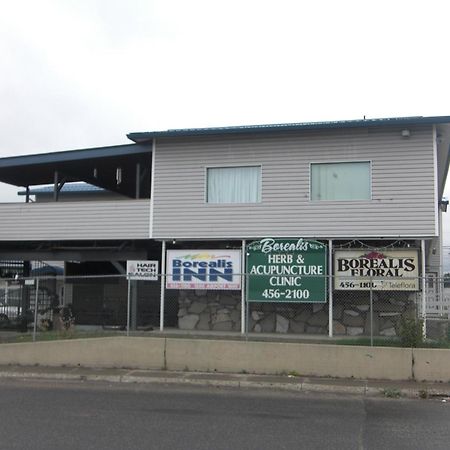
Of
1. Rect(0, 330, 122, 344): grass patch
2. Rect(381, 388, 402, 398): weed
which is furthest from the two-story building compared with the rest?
Rect(381, 388, 402, 398): weed

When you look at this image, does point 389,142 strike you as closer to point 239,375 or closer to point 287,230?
point 287,230

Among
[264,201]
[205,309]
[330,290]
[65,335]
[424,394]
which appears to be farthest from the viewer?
[205,309]

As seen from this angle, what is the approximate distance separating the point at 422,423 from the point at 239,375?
14.2 ft

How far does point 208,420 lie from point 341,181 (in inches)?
381

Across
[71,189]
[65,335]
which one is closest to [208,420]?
[65,335]

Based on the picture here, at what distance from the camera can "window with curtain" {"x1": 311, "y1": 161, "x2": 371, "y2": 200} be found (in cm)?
1589

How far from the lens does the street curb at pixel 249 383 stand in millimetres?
10031

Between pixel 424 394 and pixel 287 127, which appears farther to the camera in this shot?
pixel 287 127

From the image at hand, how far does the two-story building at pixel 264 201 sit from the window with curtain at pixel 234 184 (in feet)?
0.10

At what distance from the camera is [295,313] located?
16.2 metres

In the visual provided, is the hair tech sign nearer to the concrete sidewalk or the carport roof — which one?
the concrete sidewalk

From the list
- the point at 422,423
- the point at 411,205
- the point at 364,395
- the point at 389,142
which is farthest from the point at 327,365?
the point at 389,142

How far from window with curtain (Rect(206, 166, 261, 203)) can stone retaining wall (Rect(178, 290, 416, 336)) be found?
275cm

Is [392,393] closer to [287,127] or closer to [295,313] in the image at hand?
[295,313]
